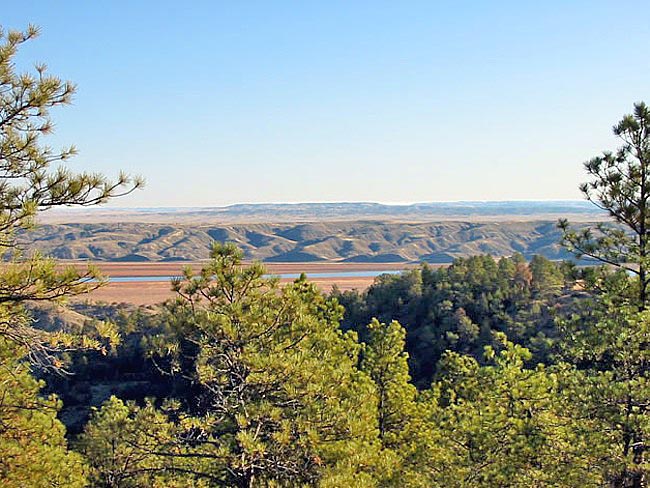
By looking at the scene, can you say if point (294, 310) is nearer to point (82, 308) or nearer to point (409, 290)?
point (409, 290)

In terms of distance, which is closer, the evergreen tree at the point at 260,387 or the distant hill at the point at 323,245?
the evergreen tree at the point at 260,387

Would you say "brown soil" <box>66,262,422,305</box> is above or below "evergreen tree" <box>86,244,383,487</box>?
below

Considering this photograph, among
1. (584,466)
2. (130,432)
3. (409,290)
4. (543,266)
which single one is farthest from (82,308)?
(584,466)

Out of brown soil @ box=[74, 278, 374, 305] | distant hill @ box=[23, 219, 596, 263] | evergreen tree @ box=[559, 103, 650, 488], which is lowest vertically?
brown soil @ box=[74, 278, 374, 305]

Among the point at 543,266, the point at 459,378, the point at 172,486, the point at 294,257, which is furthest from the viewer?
the point at 294,257

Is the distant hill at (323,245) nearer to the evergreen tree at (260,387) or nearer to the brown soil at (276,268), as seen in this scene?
the brown soil at (276,268)

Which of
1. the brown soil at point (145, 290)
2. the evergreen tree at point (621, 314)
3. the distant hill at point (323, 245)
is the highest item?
the evergreen tree at point (621, 314)

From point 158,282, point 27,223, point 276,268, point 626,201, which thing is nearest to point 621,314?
point 626,201

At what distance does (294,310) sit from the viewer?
13422 mm

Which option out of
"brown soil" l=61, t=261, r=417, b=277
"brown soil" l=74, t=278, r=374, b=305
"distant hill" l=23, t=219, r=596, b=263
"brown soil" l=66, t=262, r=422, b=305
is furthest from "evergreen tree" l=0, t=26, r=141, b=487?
"distant hill" l=23, t=219, r=596, b=263

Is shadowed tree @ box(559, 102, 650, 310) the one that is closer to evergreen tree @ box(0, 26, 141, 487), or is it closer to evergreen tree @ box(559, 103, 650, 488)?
evergreen tree @ box(559, 103, 650, 488)

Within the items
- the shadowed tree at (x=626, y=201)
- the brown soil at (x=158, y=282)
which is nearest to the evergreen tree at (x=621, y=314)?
the shadowed tree at (x=626, y=201)

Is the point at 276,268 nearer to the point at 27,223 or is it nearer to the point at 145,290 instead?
the point at 145,290

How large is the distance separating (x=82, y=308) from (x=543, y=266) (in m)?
54.9
